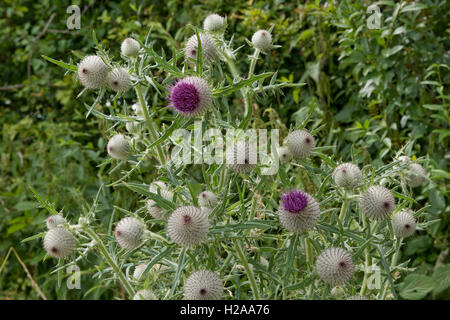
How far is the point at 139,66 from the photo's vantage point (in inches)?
→ 72.4

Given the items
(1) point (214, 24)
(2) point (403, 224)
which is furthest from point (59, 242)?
(2) point (403, 224)

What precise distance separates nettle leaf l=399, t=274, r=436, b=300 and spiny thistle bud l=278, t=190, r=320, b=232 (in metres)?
0.62

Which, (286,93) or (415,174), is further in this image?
(286,93)

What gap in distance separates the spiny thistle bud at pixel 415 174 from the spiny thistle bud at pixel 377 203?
15.2 inches

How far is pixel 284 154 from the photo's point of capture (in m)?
1.77

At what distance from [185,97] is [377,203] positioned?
67cm

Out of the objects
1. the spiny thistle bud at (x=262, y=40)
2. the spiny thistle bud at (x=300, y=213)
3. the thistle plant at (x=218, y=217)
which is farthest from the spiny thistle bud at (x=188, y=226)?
the spiny thistle bud at (x=262, y=40)

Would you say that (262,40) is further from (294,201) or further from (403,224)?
(403,224)

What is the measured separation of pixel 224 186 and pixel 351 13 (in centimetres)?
190

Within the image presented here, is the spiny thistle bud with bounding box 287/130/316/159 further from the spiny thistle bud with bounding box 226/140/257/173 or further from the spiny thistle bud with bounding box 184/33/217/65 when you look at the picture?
the spiny thistle bud with bounding box 184/33/217/65

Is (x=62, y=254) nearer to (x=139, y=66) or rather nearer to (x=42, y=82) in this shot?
(x=139, y=66)

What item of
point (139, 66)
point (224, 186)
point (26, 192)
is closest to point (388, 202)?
point (224, 186)

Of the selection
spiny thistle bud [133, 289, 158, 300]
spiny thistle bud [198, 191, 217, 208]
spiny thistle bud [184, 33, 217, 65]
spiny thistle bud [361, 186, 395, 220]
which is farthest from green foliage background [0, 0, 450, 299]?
spiny thistle bud [133, 289, 158, 300]

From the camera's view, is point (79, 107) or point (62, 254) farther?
point (79, 107)
